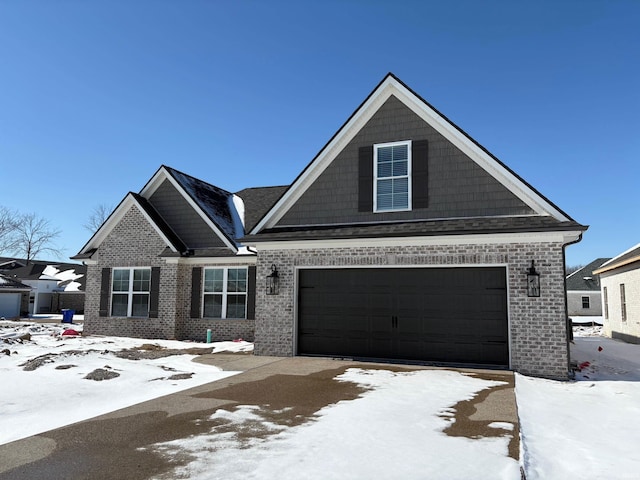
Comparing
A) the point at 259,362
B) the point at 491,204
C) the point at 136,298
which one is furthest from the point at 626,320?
the point at 136,298

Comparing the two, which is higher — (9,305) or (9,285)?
(9,285)

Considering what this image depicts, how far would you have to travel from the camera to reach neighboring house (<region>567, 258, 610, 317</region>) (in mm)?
45156

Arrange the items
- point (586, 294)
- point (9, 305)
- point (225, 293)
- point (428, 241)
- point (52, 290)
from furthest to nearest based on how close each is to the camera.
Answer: point (586, 294), point (52, 290), point (9, 305), point (225, 293), point (428, 241)

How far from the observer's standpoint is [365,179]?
12.8 metres

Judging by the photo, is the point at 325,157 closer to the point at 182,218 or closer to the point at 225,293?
the point at 225,293

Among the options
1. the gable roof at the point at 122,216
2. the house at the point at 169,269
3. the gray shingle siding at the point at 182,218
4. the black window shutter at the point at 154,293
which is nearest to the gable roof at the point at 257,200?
the house at the point at 169,269

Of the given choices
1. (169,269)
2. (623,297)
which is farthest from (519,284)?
(623,297)

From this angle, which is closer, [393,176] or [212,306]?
[393,176]

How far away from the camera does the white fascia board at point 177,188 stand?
1794cm

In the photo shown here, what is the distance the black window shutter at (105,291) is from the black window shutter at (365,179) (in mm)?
11526

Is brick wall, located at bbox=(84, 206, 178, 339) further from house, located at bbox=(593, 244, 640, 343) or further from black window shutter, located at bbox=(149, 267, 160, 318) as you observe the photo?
house, located at bbox=(593, 244, 640, 343)

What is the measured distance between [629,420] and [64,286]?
4505 centimetres

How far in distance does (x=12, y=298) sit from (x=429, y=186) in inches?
1337

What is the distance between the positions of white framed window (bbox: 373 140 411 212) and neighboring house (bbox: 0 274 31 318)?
106 ft
